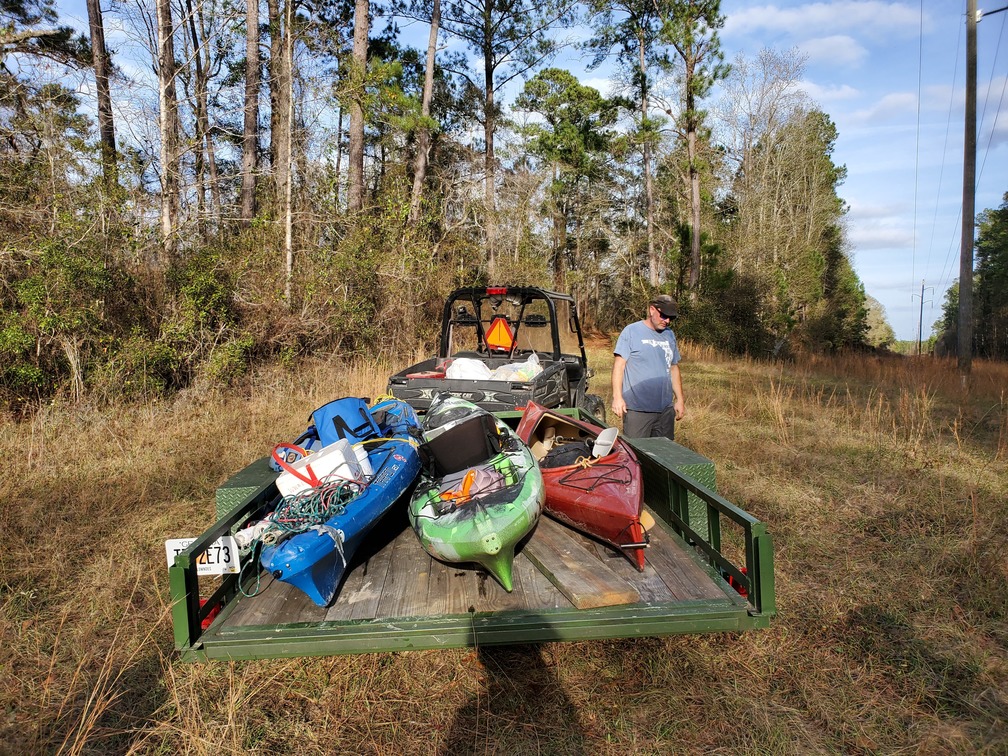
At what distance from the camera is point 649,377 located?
16.6 ft

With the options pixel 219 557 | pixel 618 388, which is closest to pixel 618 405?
pixel 618 388

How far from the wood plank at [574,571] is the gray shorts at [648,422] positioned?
1.63m

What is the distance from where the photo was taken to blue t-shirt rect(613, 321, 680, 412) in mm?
5047

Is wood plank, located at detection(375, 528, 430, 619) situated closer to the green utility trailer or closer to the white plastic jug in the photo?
the green utility trailer

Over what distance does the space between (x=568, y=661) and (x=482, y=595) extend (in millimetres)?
Result: 712


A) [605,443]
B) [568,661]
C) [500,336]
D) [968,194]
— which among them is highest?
[968,194]

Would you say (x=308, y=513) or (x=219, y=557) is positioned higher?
(x=308, y=513)

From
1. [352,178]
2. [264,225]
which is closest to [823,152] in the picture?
[352,178]

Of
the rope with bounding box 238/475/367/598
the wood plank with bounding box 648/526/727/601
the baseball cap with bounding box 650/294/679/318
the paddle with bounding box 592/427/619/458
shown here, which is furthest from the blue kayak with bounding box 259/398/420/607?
the baseball cap with bounding box 650/294/679/318

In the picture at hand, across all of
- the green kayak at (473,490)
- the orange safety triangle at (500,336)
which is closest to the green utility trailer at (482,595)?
the green kayak at (473,490)

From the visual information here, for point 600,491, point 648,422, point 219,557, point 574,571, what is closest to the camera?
point 219,557

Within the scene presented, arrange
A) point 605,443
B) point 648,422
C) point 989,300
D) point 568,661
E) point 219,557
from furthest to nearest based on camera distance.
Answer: point 989,300
point 648,422
point 605,443
point 568,661
point 219,557

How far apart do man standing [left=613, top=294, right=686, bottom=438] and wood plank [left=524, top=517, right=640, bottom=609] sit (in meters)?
1.66

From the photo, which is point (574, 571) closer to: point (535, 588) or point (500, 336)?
point (535, 588)
